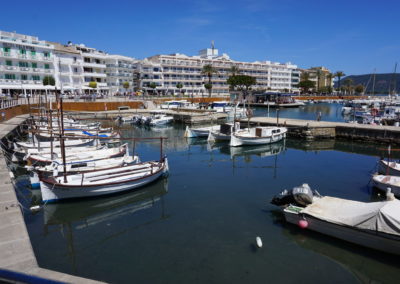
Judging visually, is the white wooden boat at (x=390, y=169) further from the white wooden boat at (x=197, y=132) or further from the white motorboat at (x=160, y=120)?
the white motorboat at (x=160, y=120)

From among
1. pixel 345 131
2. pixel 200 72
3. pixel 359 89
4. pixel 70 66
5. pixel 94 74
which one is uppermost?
pixel 200 72

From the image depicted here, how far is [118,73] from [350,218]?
9416 cm

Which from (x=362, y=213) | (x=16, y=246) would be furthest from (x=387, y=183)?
(x=16, y=246)

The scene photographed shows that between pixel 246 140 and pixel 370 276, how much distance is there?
25743 millimetres

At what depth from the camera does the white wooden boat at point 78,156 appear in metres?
23.5

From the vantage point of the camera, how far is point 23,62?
218ft

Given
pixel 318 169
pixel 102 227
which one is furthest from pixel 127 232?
pixel 318 169

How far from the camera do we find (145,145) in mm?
39281

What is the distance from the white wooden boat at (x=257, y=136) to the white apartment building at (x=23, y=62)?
47.2m

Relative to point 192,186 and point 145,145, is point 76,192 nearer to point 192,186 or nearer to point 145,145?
point 192,186

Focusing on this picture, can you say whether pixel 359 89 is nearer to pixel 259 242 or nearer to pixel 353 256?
pixel 353 256

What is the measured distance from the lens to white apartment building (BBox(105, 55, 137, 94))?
95312mm

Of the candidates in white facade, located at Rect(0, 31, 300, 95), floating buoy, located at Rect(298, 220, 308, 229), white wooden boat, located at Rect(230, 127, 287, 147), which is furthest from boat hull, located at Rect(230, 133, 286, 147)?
white facade, located at Rect(0, 31, 300, 95)

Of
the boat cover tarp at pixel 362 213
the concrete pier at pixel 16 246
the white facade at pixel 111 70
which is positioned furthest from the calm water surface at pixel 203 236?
the white facade at pixel 111 70
